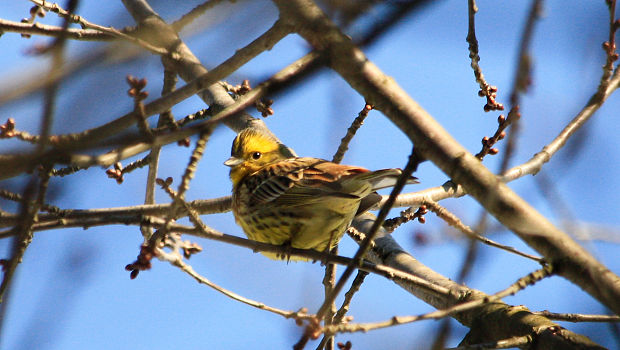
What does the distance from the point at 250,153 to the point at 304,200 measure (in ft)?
3.46

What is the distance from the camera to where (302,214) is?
4121 mm

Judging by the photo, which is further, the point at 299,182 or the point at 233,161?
the point at 233,161

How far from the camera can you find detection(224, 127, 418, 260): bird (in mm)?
3904

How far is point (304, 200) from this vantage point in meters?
4.15

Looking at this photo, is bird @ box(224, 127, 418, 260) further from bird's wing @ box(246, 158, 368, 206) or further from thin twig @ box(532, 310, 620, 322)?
thin twig @ box(532, 310, 620, 322)

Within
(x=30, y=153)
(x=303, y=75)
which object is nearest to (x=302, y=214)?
(x=303, y=75)

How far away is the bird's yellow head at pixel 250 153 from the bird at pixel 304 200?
0.22 m

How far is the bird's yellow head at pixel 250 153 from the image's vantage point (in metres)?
5.03

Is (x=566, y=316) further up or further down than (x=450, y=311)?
further up

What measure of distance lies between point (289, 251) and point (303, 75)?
6.40ft

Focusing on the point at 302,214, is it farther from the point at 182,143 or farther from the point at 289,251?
the point at 182,143

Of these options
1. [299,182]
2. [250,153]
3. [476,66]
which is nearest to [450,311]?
[476,66]

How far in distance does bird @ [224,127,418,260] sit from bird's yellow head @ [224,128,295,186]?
0.22 meters

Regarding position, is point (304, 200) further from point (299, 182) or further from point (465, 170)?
point (465, 170)
